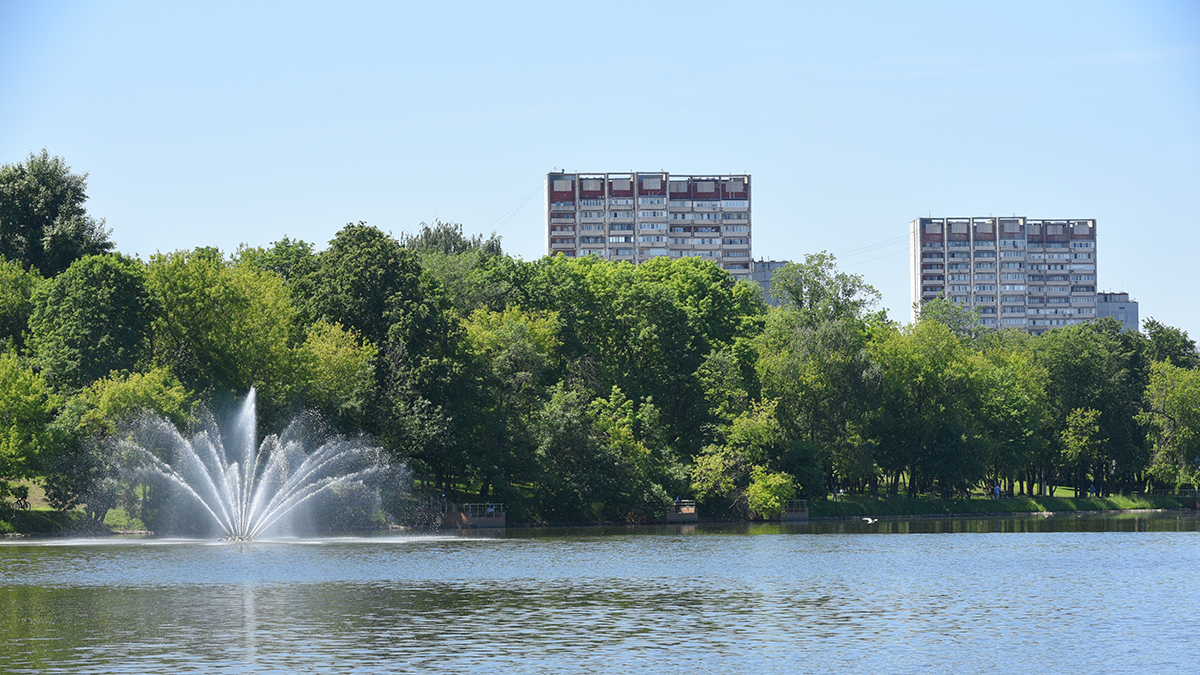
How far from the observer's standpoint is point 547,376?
4247 inches

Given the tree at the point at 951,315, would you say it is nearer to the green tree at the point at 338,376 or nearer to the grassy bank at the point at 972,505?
the grassy bank at the point at 972,505

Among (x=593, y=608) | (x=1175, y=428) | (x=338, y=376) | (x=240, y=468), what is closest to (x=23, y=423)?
(x=240, y=468)

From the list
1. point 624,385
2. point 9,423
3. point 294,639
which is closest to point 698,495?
point 624,385

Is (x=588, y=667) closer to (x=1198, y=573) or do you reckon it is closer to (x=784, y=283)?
(x=1198, y=573)

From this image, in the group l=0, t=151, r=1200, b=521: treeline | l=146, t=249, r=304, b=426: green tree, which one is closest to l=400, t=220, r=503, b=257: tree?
l=0, t=151, r=1200, b=521: treeline

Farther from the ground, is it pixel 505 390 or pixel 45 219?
pixel 45 219

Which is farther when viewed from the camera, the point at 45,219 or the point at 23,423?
the point at 45,219

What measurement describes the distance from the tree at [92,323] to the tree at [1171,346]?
12265 cm

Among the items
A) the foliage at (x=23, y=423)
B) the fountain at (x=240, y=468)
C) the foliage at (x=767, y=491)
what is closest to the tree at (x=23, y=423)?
the foliage at (x=23, y=423)

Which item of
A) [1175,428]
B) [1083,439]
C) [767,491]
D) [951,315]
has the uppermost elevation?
[951,315]

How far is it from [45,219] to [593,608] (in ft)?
276

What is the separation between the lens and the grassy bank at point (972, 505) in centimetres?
11475

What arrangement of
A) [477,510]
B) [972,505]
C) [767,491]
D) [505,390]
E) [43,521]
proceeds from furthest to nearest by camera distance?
[972,505] → [767,491] → [505,390] → [477,510] → [43,521]

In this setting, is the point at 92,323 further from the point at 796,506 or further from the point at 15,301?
the point at 796,506
